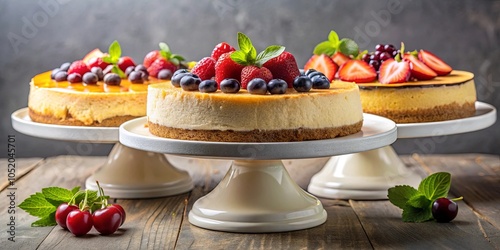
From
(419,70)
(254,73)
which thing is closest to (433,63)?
(419,70)

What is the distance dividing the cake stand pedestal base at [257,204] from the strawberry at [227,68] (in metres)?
0.30

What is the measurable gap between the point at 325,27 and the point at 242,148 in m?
2.17

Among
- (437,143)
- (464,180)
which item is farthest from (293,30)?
(464,180)

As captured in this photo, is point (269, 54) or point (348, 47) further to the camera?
point (348, 47)

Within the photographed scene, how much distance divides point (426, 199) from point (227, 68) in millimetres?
793

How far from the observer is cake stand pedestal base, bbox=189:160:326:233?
8.98 feet

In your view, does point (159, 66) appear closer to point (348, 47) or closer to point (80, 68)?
point (80, 68)

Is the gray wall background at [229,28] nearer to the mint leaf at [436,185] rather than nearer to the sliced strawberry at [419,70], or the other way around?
the sliced strawberry at [419,70]

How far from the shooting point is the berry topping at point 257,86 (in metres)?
2.61

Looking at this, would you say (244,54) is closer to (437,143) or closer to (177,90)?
(177,90)

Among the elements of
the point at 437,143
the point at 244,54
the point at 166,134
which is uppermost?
the point at 244,54

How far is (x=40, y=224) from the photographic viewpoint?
2.86 metres

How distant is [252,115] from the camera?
2588 millimetres

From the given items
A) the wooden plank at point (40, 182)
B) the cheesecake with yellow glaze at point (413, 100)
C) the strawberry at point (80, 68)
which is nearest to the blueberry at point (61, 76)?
the strawberry at point (80, 68)
